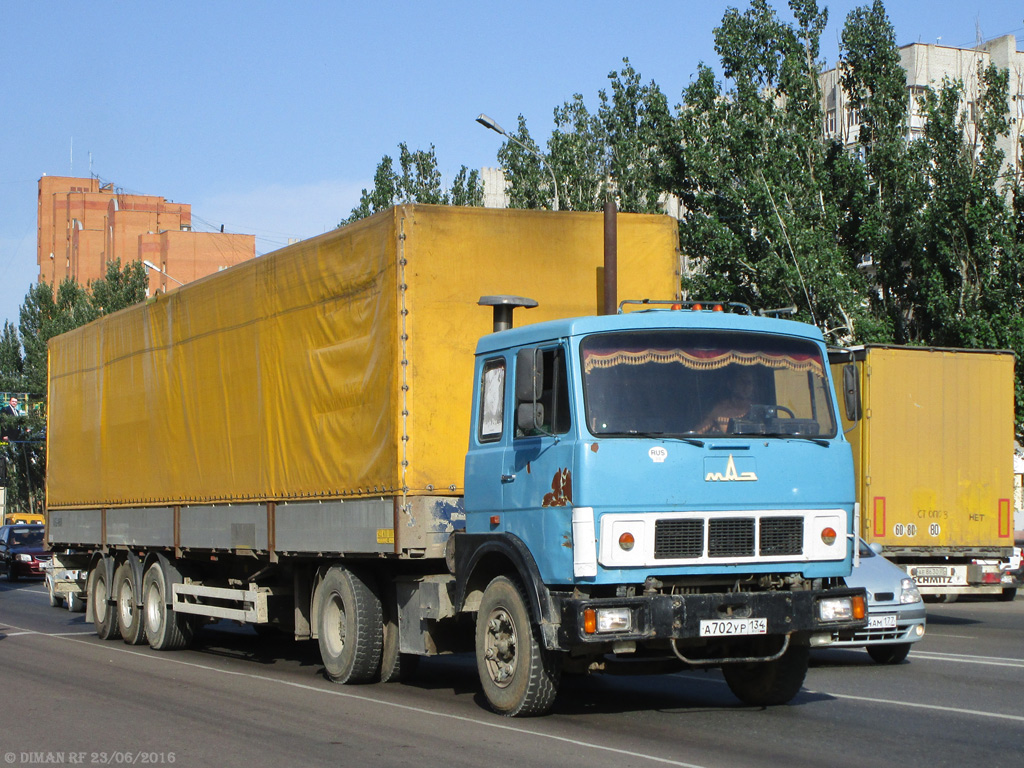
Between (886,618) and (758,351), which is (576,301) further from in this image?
(886,618)

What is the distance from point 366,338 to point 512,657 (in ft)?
10.7

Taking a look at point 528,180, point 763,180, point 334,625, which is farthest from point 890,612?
point 528,180

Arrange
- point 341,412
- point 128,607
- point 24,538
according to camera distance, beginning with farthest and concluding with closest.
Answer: point 24,538
point 128,607
point 341,412

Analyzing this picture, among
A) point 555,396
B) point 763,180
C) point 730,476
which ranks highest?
point 763,180

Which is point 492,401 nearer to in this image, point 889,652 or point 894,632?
point 894,632

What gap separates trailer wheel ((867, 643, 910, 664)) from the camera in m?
12.5

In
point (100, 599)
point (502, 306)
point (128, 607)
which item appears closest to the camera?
point (502, 306)

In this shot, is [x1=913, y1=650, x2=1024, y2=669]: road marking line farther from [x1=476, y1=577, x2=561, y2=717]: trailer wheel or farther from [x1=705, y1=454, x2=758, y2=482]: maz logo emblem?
[x1=476, y1=577, x2=561, y2=717]: trailer wheel

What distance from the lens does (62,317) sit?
62125mm

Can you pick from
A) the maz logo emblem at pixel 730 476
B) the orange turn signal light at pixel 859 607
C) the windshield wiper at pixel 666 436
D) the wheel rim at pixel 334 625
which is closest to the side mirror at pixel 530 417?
the windshield wiper at pixel 666 436

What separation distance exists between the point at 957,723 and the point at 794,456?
2.13m

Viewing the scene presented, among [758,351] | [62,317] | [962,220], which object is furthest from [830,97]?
[758,351]

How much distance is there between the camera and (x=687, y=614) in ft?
26.3

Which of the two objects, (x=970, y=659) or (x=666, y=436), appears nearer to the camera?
(x=666, y=436)
